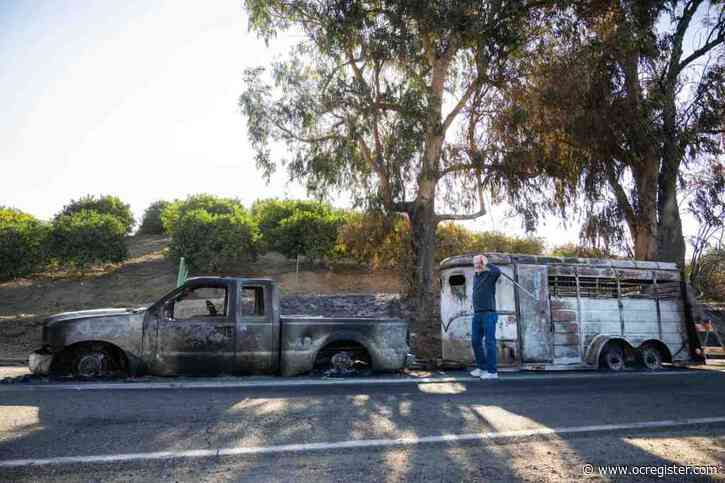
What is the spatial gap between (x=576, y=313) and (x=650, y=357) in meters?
2.42

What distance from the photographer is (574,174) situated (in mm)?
17266

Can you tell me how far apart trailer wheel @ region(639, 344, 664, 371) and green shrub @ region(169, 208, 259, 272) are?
16167 mm

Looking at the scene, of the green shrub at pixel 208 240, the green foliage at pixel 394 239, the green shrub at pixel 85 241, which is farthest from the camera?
the green shrub at pixel 85 241

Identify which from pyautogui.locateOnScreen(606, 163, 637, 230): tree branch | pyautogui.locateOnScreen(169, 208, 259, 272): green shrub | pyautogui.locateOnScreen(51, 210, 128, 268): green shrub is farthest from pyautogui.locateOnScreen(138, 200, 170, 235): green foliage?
pyautogui.locateOnScreen(606, 163, 637, 230): tree branch

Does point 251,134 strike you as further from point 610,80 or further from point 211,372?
point 610,80

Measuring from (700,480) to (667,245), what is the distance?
15.8 metres

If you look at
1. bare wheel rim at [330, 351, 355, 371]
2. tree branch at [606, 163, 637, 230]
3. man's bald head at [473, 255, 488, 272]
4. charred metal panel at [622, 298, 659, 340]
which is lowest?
bare wheel rim at [330, 351, 355, 371]

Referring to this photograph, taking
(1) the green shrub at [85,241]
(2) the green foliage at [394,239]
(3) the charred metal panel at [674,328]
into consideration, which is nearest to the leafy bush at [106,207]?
(1) the green shrub at [85,241]

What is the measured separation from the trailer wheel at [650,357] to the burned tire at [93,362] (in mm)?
11131

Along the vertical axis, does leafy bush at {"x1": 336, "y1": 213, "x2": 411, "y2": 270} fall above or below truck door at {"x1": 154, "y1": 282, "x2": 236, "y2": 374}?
above

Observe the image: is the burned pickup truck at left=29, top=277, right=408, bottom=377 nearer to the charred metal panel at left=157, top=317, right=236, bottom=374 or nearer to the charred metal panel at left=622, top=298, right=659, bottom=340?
the charred metal panel at left=157, top=317, right=236, bottom=374

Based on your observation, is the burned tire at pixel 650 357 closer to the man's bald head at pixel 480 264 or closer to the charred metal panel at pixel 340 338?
the man's bald head at pixel 480 264

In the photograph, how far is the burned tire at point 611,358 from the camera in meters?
11.6

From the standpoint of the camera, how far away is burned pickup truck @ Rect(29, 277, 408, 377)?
798 centimetres
